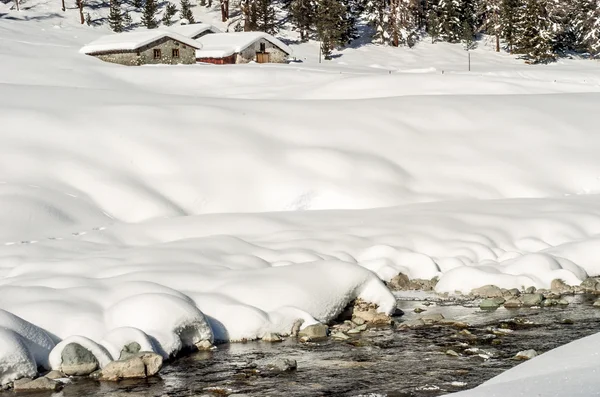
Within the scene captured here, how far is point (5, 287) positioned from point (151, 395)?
4.70m

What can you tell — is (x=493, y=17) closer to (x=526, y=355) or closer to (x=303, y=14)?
(x=303, y=14)

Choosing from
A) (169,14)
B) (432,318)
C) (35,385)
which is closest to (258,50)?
(169,14)

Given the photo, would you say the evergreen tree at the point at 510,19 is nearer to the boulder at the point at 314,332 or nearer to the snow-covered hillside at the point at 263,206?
the snow-covered hillside at the point at 263,206

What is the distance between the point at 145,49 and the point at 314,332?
159ft

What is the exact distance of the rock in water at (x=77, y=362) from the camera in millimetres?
11383

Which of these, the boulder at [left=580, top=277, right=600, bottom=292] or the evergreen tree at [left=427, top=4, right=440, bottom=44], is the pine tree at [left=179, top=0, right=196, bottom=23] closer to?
the evergreen tree at [left=427, top=4, right=440, bottom=44]

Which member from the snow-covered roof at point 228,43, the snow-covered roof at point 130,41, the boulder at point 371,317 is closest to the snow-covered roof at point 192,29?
the snow-covered roof at point 228,43

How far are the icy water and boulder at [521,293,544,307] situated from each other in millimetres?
636

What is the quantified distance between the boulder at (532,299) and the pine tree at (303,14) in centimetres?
6232

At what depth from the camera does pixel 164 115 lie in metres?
27.1

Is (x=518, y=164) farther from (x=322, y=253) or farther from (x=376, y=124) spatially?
(x=322, y=253)

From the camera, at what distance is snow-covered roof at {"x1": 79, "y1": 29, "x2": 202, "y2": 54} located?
57.8m

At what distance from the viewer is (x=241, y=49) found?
2437 inches

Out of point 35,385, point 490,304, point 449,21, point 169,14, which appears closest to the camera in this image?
point 35,385
